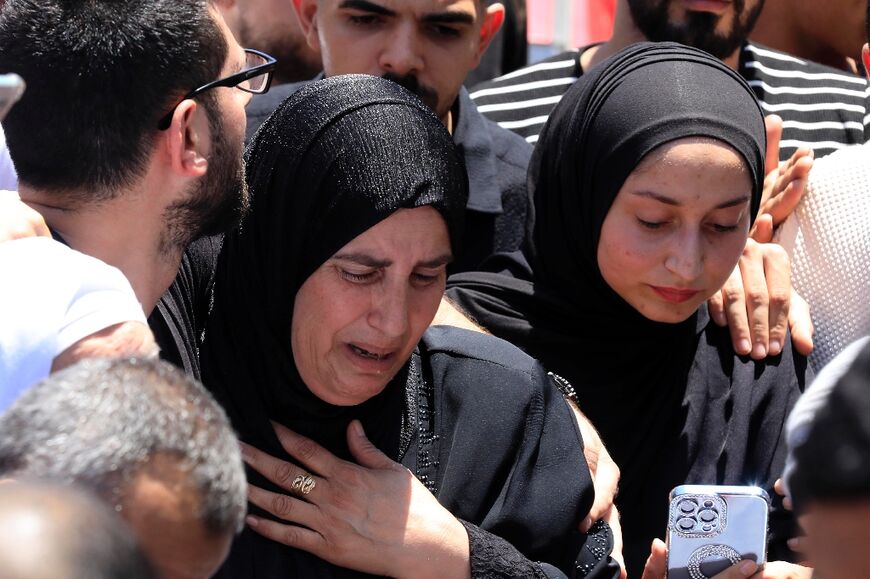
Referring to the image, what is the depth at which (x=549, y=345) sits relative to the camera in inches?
124

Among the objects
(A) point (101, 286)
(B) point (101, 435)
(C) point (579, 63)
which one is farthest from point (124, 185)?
(C) point (579, 63)

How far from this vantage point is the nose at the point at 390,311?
244cm

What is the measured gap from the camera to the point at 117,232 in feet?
7.64

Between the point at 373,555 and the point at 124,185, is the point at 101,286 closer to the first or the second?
the point at 124,185

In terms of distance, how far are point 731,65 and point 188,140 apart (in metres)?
2.41

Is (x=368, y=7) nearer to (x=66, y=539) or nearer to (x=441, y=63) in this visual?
(x=441, y=63)

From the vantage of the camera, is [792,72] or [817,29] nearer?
[792,72]

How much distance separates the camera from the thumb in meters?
2.48

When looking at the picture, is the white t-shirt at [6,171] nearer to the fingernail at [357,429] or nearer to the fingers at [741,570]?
the fingernail at [357,429]

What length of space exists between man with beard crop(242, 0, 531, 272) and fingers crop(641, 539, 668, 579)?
4.18 feet

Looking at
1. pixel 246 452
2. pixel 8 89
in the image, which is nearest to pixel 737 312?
pixel 246 452

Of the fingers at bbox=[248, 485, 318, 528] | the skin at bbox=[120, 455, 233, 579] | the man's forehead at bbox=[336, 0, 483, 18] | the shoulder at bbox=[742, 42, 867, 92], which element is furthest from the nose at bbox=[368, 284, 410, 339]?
the shoulder at bbox=[742, 42, 867, 92]

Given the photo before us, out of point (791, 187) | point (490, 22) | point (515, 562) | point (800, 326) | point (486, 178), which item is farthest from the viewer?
point (490, 22)

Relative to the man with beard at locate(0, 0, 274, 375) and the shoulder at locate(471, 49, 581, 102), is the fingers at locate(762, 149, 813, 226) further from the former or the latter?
the man with beard at locate(0, 0, 274, 375)
